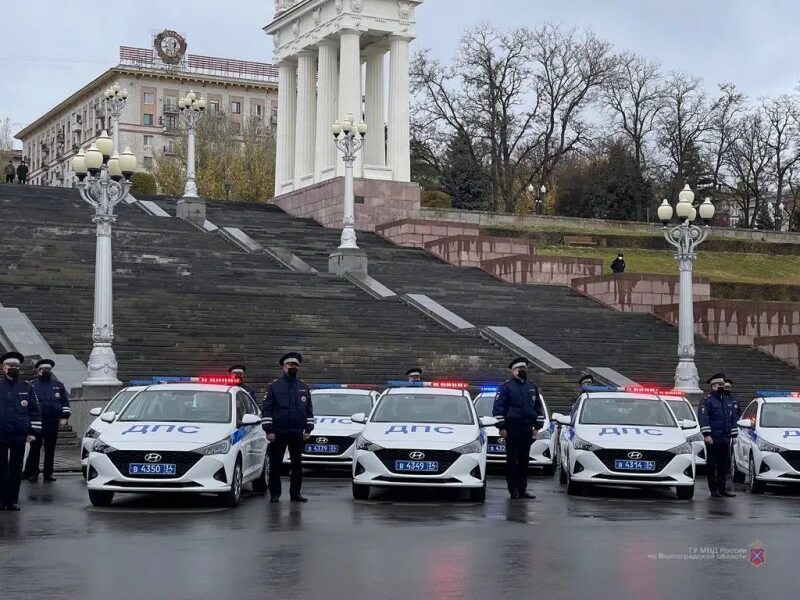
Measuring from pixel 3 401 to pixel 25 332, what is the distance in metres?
13.7

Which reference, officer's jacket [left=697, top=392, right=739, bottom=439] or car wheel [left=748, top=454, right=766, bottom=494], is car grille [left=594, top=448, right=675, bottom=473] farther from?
car wheel [left=748, top=454, right=766, bottom=494]

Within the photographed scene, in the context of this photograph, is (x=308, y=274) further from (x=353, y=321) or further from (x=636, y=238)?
(x=636, y=238)

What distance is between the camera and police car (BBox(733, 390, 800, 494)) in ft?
67.9

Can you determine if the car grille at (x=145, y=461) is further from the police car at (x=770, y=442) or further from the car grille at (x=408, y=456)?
the police car at (x=770, y=442)

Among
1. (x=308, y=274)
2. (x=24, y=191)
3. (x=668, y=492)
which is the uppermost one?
(x=24, y=191)

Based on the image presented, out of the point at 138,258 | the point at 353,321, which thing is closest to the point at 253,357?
the point at 353,321

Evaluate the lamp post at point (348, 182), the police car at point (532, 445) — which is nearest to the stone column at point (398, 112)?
the lamp post at point (348, 182)

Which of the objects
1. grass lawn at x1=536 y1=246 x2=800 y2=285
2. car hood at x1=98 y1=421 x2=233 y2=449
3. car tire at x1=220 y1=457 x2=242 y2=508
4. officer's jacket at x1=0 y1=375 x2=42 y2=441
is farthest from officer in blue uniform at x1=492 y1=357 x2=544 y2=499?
grass lawn at x1=536 y1=246 x2=800 y2=285

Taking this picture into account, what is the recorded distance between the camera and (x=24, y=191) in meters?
55.0

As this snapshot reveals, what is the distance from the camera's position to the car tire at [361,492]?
707 inches

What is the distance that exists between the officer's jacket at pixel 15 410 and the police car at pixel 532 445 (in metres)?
8.90

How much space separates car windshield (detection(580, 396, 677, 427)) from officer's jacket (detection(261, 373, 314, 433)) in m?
4.47

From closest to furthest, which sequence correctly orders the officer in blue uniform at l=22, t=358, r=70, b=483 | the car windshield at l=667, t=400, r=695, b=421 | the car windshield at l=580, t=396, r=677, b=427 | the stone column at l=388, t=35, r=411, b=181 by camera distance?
the car windshield at l=580, t=396, r=677, b=427
the officer in blue uniform at l=22, t=358, r=70, b=483
the car windshield at l=667, t=400, r=695, b=421
the stone column at l=388, t=35, r=411, b=181

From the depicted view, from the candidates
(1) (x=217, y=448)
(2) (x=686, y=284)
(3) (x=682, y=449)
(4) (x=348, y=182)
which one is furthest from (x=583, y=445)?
(4) (x=348, y=182)
